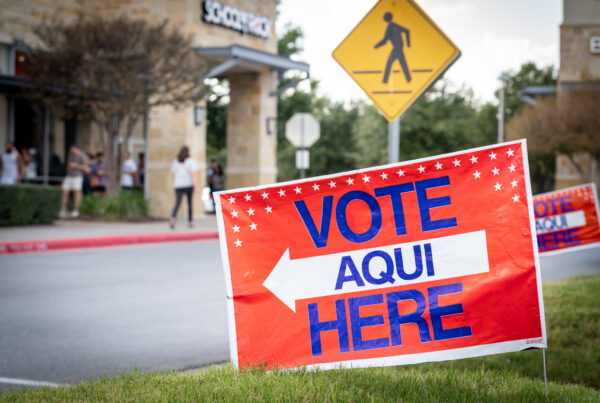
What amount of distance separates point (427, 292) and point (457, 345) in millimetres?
324

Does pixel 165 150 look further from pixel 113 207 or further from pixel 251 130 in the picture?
pixel 113 207

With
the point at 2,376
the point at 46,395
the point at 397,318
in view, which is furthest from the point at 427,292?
the point at 2,376

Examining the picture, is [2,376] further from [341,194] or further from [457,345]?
[457,345]

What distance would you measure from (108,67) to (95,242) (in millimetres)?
6135

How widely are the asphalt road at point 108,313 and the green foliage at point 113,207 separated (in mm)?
7121

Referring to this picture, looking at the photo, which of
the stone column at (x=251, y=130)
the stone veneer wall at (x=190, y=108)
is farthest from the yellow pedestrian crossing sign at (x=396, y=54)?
the stone column at (x=251, y=130)

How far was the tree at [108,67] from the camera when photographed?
803 inches

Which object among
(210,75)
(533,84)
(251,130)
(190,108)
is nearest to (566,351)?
(210,75)

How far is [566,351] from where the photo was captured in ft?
22.0

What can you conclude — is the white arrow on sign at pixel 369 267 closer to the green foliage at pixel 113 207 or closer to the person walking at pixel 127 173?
the green foliage at pixel 113 207

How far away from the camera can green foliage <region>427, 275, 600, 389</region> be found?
6.25m

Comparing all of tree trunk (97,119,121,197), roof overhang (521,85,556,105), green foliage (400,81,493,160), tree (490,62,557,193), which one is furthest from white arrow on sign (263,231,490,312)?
tree (490,62,557,193)

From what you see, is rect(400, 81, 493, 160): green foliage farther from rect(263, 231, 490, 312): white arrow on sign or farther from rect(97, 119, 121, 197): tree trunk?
rect(263, 231, 490, 312): white arrow on sign

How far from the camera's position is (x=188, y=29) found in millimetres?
25266
